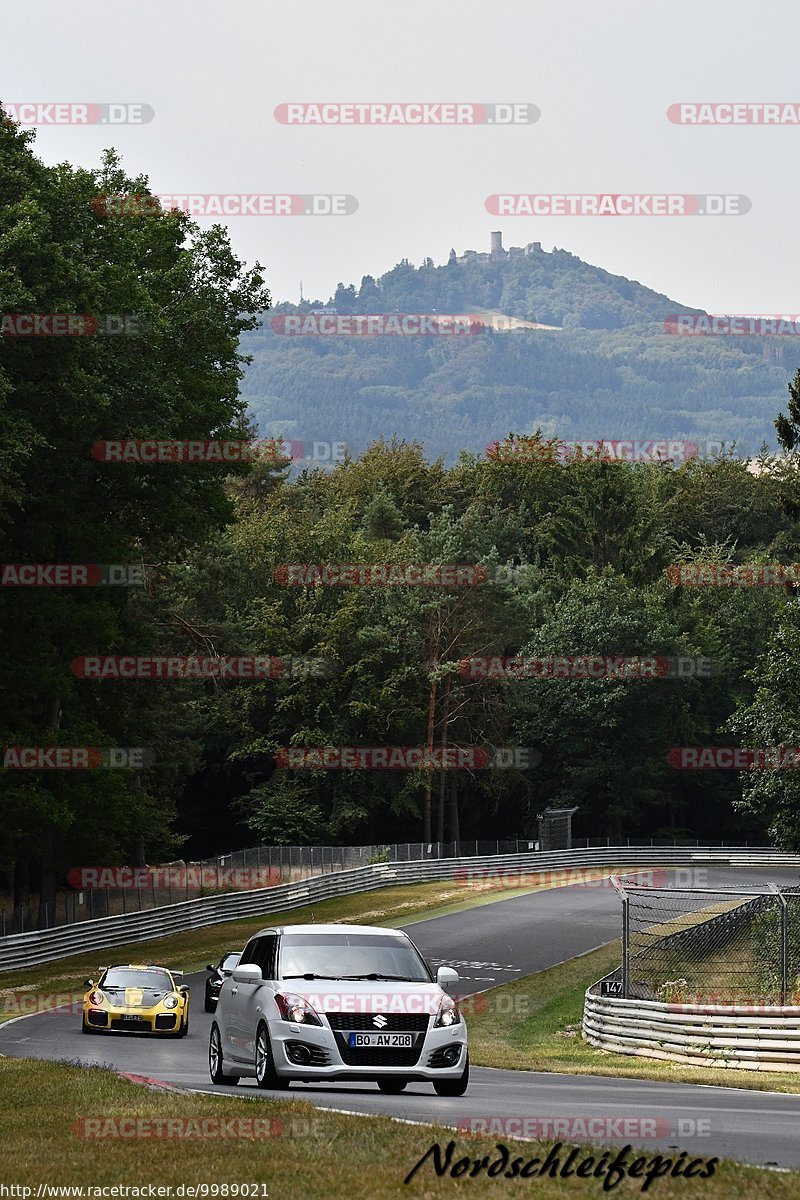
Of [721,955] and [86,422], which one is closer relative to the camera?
[721,955]

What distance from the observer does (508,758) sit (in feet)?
281

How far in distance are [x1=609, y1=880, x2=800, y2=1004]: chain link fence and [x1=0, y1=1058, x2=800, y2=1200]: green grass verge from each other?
970 centimetres

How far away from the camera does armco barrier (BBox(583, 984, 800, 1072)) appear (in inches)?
780

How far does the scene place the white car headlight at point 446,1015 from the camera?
14117 mm

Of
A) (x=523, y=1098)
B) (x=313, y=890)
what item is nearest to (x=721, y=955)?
(x=523, y=1098)

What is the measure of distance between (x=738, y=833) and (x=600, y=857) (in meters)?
18.8

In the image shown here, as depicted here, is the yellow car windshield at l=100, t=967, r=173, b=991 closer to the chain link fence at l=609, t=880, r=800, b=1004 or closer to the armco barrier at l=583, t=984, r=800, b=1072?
the armco barrier at l=583, t=984, r=800, b=1072

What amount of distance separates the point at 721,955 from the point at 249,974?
1687cm

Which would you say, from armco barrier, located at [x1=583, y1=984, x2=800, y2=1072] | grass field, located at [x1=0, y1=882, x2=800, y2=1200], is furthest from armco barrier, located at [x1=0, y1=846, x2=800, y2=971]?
grass field, located at [x1=0, y1=882, x2=800, y2=1200]

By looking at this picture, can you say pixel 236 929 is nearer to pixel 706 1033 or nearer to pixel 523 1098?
pixel 706 1033

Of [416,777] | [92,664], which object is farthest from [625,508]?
[92,664]

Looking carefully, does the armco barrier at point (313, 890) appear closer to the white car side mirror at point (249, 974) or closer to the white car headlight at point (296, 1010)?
the white car side mirror at point (249, 974)

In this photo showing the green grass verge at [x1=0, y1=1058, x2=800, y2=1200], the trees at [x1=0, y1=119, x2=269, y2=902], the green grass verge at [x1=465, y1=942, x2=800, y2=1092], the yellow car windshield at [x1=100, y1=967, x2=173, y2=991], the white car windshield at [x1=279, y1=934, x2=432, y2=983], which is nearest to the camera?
the green grass verge at [x1=0, y1=1058, x2=800, y2=1200]

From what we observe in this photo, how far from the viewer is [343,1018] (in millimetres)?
13906
